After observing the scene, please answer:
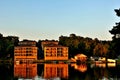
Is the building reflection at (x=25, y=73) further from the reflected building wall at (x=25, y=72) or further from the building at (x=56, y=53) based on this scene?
the building at (x=56, y=53)

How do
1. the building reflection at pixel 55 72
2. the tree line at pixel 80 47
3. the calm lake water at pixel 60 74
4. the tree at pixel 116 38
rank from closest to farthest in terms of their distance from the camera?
1. the tree at pixel 116 38
2. the calm lake water at pixel 60 74
3. the building reflection at pixel 55 72
4. the tree line at pixel 80 47

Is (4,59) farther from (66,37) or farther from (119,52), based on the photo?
(119,52)

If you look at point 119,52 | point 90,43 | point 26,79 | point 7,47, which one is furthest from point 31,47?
point 119,52

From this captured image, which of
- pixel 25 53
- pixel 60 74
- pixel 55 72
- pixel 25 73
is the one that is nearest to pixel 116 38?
pixel 60 74

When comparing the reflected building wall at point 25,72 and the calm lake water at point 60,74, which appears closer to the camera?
the calm lake water at point 60,74

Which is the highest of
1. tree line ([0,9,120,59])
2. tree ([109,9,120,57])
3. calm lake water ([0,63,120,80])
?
tree line ([0,9,120,59])

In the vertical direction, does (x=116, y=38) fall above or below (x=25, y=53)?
below

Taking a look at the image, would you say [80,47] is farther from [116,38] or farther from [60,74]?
[116,38]

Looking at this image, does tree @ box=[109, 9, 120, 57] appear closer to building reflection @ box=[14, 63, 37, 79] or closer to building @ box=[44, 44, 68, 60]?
building reflection @ box=[14, 63, 37, 79]

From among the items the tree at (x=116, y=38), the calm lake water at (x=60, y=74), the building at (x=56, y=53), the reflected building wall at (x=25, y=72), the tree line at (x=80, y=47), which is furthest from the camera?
the building at (x=56, y=53)

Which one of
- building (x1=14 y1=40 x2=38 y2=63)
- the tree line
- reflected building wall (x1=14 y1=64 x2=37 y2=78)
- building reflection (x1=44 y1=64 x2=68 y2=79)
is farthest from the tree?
building (x1=14 y1=40 x2=38 y2=63)

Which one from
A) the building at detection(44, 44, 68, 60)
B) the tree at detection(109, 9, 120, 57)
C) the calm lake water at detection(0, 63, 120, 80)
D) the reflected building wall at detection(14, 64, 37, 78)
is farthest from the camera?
the building at detection(44, 44, 68, 60)

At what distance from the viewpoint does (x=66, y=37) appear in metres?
184

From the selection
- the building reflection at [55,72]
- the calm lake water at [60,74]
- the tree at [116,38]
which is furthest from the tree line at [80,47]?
the tree at [116,38]
